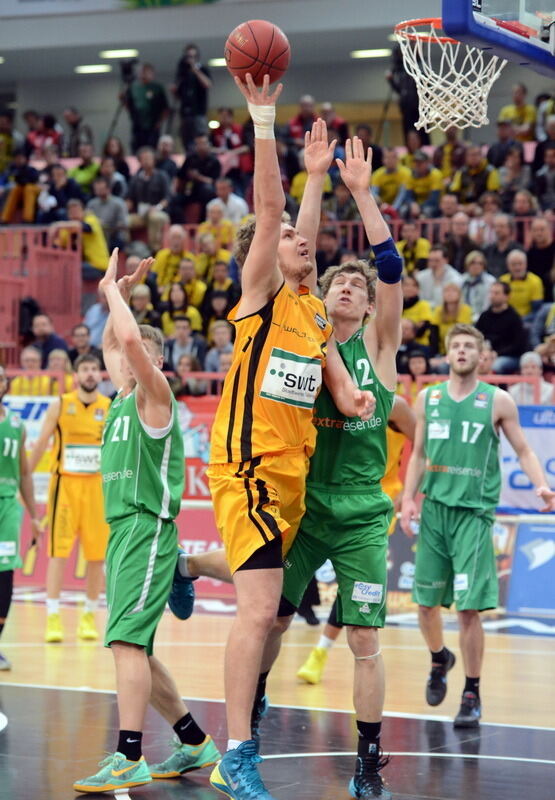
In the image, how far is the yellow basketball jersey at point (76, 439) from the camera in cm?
1062

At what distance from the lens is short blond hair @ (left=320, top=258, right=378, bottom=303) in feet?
19.7

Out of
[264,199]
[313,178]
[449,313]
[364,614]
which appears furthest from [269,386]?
[449,313]

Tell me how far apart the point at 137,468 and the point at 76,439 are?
16.4 ft

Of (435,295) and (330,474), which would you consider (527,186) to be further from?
(330,474)

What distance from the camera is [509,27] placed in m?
6.03

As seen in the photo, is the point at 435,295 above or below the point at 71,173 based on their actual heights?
below

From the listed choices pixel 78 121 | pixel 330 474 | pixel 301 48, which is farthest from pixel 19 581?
pixel 301 48

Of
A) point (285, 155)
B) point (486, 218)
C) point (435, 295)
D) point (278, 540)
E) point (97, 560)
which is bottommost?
point (97, 560)

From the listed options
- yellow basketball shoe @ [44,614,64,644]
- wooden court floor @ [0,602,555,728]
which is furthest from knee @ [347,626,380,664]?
yellow basketball shoe @ [44,614,64,644]

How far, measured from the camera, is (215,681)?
8.52 m

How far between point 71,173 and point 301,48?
19.0ft

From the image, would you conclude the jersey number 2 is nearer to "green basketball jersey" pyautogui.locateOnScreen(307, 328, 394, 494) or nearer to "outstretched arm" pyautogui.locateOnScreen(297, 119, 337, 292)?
"green basketball jersey" pyautogui.locateOnScreen(307, 328, 394, 494)

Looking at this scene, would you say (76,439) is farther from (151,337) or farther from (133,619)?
(133,619)

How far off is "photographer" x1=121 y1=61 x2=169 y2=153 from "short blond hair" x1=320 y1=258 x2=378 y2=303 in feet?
54.8
